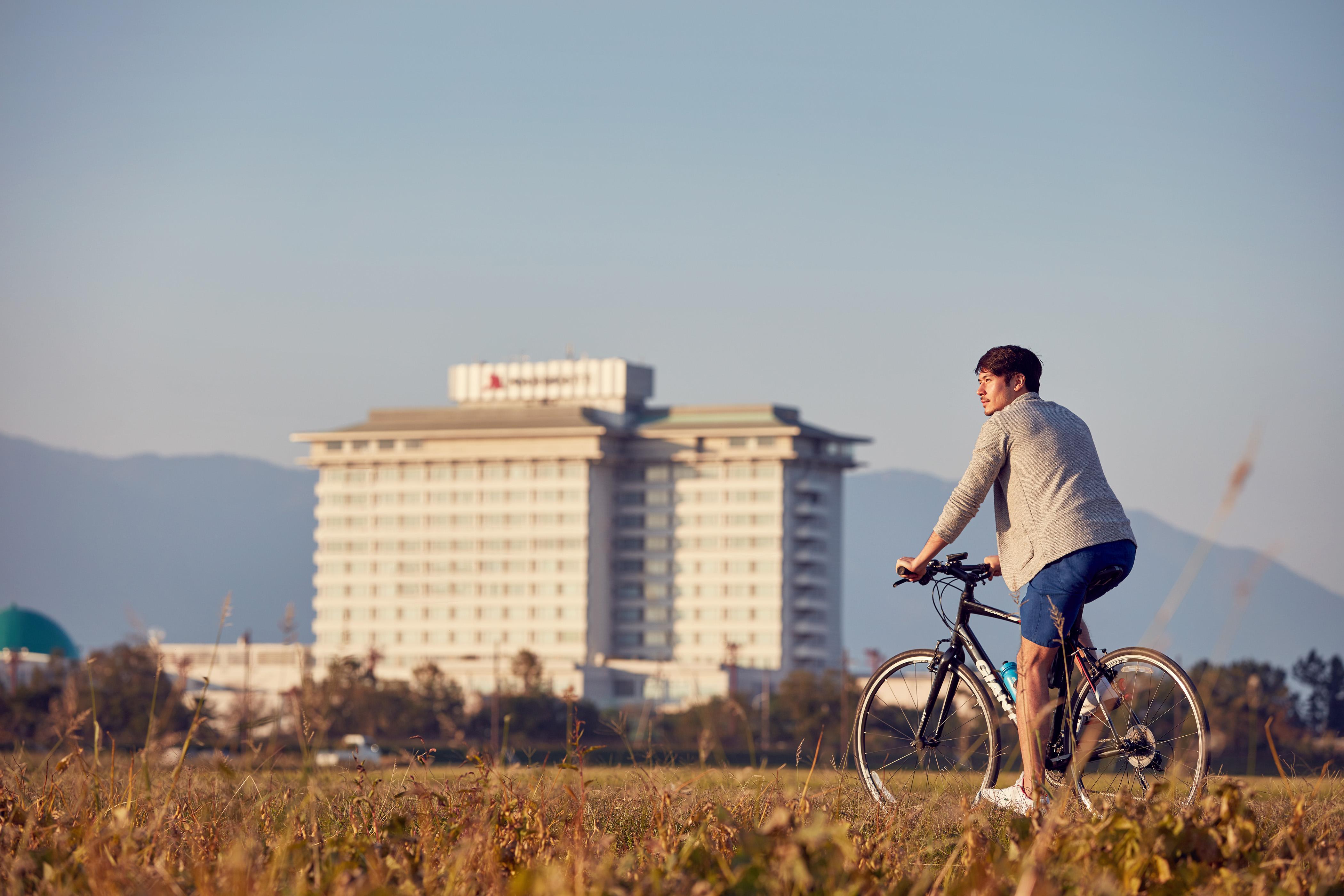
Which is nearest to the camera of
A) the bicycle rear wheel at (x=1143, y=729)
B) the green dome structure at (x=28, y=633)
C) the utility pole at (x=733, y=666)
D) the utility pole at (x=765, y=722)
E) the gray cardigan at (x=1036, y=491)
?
the bicycle rear wheel at (x=1143, y=729)

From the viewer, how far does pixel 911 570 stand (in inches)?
249

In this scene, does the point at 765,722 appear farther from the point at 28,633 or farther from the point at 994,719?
the point at 994,719

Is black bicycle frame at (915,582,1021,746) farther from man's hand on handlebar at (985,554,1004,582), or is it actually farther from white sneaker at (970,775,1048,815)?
white sneaker at (970,775,1048,815)

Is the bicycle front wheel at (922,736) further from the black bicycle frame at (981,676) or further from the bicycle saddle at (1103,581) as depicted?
the bicycle saddle at (1103,581)

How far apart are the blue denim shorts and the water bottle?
0.32 m

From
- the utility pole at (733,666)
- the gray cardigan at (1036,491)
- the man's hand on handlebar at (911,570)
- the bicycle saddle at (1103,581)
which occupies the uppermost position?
the gray cardigan at (1036,491)

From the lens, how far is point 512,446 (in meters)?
136

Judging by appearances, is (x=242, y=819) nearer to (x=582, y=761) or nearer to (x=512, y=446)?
(x=582, y=761)

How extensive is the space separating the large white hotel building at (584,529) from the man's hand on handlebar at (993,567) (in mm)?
125086

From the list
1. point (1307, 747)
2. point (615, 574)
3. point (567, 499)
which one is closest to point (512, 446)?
point (567, 499)

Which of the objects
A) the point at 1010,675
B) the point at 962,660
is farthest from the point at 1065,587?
the point at 962,660

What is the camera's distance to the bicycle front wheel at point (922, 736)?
20.1ft

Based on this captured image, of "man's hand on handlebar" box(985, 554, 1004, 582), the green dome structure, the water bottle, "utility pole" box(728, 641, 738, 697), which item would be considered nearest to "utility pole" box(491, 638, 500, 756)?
"utility pole" box(728, 641, 738, 697)

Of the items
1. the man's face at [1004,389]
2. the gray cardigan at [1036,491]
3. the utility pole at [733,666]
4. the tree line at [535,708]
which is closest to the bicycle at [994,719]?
the gray cardigan at [1036,491]
